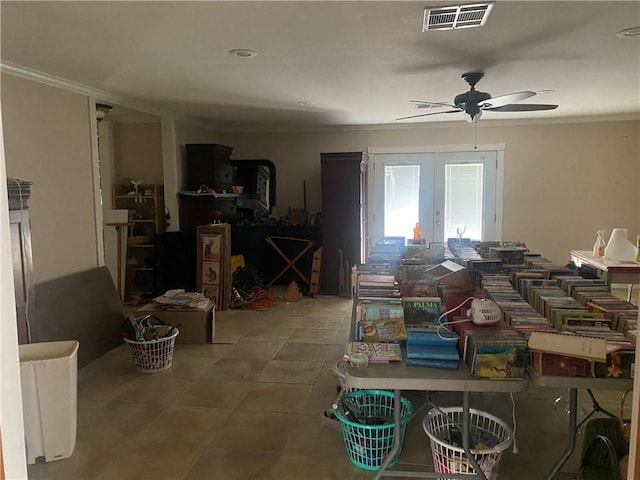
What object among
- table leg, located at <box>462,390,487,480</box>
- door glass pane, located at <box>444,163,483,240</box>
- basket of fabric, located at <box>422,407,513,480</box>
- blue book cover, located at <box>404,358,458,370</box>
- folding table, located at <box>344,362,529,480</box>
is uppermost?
door glass pane, located at <box>444,163,483,240</box>

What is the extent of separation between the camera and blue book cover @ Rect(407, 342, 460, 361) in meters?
1.95

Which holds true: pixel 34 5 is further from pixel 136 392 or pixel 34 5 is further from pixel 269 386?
pixel 269 386

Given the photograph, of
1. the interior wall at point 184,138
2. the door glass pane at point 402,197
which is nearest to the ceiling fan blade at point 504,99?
the door glass pane at point 402,197

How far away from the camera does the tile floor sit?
8.34ft

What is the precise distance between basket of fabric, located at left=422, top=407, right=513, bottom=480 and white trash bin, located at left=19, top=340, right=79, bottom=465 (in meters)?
1.97

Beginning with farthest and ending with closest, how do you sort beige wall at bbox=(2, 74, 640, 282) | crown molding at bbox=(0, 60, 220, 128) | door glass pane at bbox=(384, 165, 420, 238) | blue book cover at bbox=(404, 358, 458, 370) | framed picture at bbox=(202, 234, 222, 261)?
door glass pane at bbox=(384, 165, 420, 238), beige wall at bbox=(2, 74, 640, 282), framed picture at bbox=(202, 234, 222, 261), crown molding at bbox=(0, 60, 220, 128), blue book cover at bbox=(404, 358, 458, 370)

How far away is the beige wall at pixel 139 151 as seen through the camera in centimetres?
635

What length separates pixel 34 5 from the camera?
2314 millimetres

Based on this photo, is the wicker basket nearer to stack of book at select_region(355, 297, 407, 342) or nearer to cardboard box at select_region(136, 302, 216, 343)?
cardboard box at select_region(136, 302, 216, 343)

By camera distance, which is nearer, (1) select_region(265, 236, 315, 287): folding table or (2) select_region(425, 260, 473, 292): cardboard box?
(2) select_region(425, 260, 473, 292): cardboard box

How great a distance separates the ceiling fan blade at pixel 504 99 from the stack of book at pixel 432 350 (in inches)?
95.1

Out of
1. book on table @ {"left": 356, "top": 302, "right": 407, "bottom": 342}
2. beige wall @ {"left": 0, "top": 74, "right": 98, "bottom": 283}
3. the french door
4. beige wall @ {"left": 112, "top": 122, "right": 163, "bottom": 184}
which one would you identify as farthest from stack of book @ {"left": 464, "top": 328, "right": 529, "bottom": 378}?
beige wall @ {"left": 112, "top": 122, "right": 163, "bottom": 184}

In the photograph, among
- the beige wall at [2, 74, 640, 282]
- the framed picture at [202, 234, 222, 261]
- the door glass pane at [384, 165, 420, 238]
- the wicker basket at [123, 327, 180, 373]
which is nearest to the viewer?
the wicker basket at [123, 327, 180, 373]

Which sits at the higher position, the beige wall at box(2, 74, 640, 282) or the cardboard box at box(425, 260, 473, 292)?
the beige wall at box(2, 74, 640, 282)
